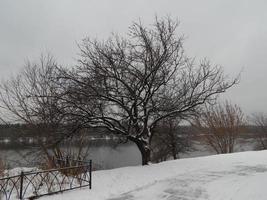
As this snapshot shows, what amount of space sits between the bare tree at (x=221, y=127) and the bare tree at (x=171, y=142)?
215cm

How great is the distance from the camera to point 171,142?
2466cm

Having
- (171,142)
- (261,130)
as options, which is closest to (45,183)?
(171,142)

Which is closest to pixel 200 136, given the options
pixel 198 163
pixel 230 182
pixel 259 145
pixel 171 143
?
pixel 171 143

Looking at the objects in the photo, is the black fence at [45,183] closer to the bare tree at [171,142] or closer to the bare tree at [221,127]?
the bare tree at [171,142]

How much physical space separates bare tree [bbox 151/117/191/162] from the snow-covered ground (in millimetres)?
12254

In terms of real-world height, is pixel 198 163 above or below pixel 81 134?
below

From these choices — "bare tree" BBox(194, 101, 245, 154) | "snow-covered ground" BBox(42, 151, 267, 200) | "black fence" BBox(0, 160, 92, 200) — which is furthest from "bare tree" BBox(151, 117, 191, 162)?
"black fence" BBox(0, 160, 92, 200)

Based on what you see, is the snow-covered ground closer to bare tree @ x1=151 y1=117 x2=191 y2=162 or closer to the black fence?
the black fence

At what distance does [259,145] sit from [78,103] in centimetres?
3104

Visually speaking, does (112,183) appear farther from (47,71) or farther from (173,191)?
(47,71)

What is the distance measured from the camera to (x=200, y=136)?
29.1 meters

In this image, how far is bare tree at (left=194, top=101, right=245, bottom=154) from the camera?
27.5 metres

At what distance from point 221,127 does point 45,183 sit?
2239 cm

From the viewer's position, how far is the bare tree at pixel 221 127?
27.5 metres
